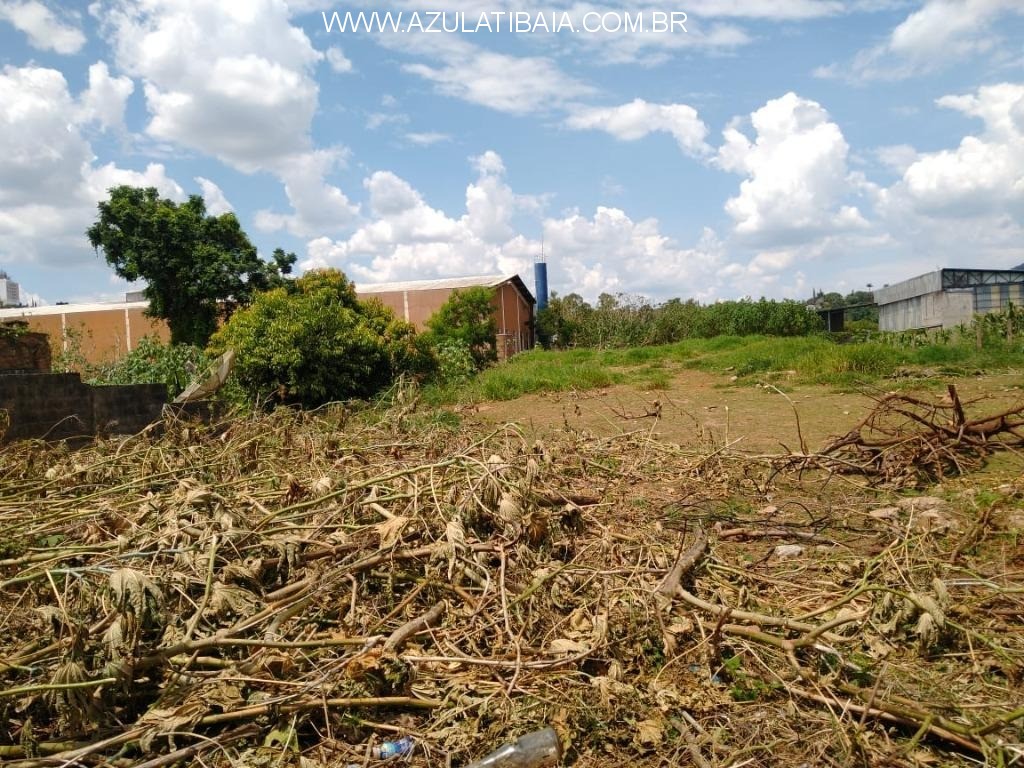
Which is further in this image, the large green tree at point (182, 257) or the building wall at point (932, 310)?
the building wall at point (932, 310)

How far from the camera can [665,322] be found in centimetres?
2825

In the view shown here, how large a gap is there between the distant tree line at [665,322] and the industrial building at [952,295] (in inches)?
196

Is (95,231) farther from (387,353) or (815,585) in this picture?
(815,585)

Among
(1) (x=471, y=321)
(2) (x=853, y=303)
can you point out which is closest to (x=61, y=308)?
(1) (x=471, y=321)

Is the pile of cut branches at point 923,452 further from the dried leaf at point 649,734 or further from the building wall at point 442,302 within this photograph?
the building wall at point 442,302

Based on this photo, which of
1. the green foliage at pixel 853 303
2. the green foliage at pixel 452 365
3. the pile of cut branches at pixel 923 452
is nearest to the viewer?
the pile of cut branches at pixel 923 452

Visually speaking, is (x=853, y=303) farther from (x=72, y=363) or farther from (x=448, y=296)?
(x=72, y=363)

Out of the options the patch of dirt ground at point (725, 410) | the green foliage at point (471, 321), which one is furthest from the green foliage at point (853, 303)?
the patch of dirt ground at point (725, 410)

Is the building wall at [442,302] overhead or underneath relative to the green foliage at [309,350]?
overhead

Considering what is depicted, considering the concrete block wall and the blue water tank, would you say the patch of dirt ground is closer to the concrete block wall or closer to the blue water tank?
the concrete block wall

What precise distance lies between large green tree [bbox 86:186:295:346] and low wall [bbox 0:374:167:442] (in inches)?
595

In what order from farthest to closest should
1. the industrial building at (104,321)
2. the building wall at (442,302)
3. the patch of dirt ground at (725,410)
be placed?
1. the industrial building at (104,321)
2. the building wall at (442,302)
3. the patch of dirt ground at (725,410)

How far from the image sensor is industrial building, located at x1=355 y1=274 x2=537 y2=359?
27.9m

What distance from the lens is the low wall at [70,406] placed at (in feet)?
20.6
